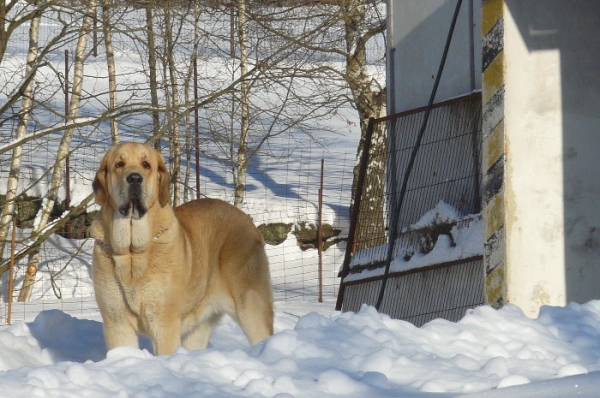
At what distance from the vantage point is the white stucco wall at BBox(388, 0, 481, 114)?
8.85 metres

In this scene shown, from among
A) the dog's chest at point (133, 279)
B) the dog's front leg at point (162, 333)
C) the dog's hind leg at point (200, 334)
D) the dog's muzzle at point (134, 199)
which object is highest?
the dog's muzzle at point (134, 199)

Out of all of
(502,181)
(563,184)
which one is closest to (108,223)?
(502,181)

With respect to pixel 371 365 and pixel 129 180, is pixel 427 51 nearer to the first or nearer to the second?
pixel 129 180

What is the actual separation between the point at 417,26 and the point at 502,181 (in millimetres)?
3357

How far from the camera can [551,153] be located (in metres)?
6.96

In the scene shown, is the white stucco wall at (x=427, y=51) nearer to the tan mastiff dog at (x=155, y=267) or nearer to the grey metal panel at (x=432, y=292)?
the grey metal panel at (x=432, y=292)

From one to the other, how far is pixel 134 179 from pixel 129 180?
3cm

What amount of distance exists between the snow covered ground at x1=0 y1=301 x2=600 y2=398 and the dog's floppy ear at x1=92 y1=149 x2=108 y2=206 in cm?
122

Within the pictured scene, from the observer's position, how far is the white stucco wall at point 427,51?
29.0 ft

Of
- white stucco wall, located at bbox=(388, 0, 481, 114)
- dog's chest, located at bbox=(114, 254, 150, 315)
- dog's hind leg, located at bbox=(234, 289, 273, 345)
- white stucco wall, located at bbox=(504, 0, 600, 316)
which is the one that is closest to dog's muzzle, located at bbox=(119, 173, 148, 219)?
dog's chest, located at bbox=(114, 254, 150, 315)

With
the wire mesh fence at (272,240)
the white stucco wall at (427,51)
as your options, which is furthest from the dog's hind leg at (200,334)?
the wire mesh fence at (272,240)

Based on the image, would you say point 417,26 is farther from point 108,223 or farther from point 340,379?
point 340,379

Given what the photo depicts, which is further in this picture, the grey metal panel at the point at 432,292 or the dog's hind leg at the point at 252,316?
the grey metal panel at the point at 432,292

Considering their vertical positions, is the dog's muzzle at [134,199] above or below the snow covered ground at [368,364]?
above
